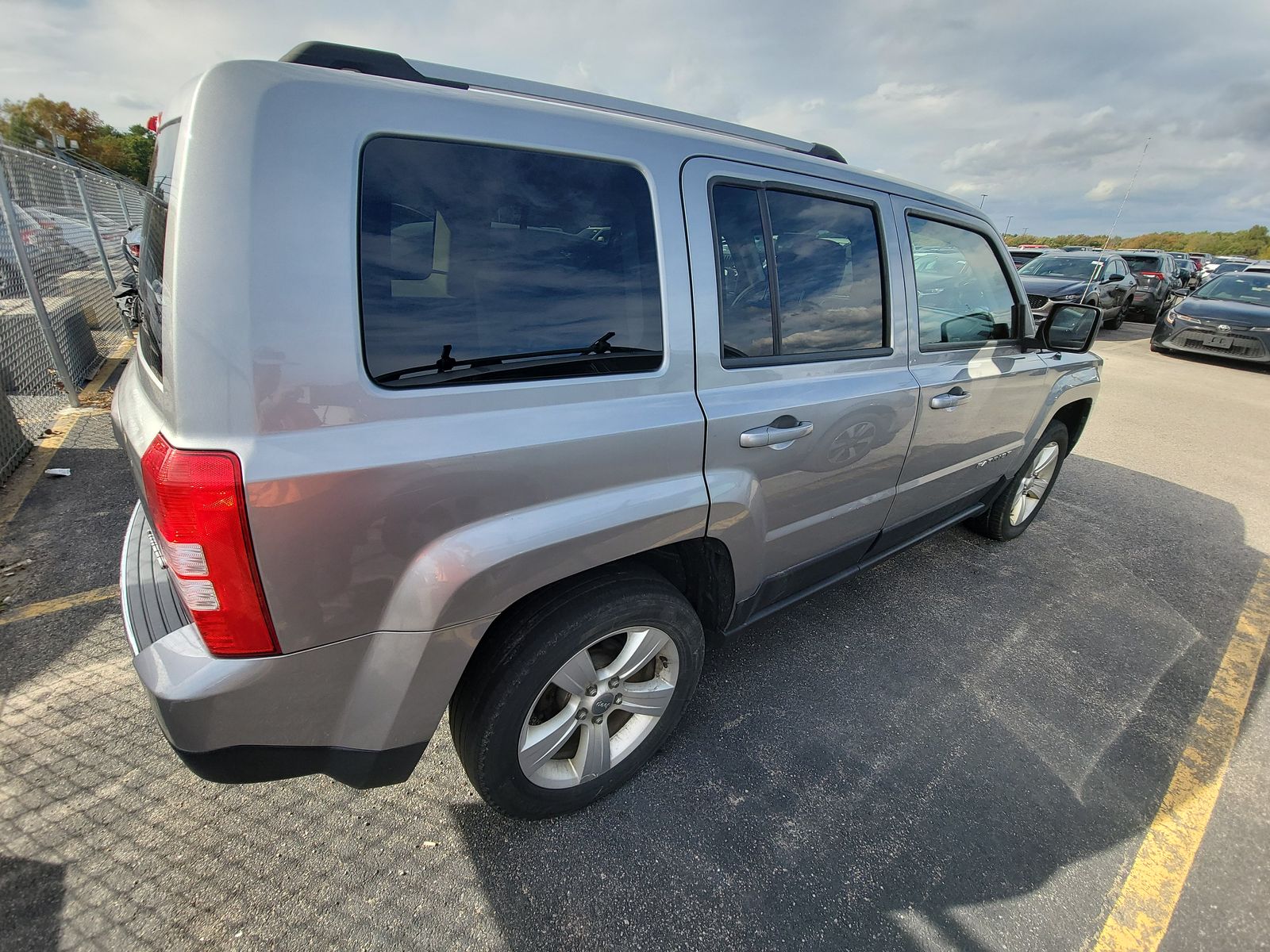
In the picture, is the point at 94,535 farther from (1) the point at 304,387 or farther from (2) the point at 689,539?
A: (2) the point at 689,539

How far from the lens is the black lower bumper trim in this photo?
1326 mm

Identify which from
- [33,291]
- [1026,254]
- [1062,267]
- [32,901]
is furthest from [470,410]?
[1026,254]

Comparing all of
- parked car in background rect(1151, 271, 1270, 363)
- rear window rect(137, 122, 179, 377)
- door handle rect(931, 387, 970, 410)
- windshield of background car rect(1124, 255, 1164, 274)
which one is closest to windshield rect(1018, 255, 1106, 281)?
parked car in background rect(1151, 271, 1270, 363)

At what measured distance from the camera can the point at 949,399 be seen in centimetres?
255

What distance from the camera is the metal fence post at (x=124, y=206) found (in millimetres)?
8789

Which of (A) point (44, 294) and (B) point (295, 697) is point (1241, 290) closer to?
(B) point (295, 697)

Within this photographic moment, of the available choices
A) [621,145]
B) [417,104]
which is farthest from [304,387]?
[621,145]

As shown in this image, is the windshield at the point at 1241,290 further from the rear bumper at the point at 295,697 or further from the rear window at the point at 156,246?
the rear window at the point at 156,246

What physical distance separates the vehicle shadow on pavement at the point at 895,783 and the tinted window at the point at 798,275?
1.42 m

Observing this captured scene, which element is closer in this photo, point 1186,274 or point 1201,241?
point 1186,274

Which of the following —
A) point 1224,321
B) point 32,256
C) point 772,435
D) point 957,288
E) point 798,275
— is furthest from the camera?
point 1224,321

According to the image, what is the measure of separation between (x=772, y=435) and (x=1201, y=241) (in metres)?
79.2

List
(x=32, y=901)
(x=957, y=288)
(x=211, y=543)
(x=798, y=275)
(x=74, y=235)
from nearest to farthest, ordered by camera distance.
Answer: (x=211, y=543), (x=32, y=901), (x=798, y=275), (x=957, y=288), (x=74, y=235)

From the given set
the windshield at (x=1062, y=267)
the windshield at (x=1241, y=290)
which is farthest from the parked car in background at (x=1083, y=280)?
the windshield at (x=1241, y=290)
